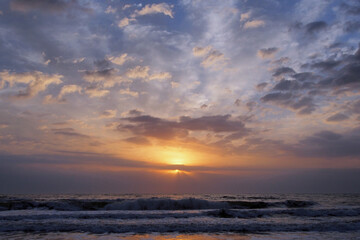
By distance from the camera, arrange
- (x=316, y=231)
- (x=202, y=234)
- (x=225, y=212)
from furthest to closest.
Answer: (x=225, y=212)
(x=316, y=231)
(x=202, y=234)

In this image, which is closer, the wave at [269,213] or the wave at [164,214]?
the wave at [164,214]

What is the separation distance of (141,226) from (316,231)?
1007 centimetres

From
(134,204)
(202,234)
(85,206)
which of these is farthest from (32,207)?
(202,234)

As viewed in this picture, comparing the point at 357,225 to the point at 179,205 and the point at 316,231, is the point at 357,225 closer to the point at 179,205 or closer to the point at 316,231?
the point at 316,231

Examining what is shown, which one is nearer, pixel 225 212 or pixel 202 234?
pixel 202 234

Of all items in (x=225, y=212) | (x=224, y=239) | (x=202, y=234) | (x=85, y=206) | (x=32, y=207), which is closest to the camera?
(x=224, y=239)

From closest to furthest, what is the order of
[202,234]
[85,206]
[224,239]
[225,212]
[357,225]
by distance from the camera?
[224,239], [202,234], [357,225], [225,212], [85,206]

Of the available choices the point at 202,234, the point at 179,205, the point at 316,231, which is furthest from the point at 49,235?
the point at 179,205

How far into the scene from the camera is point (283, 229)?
1486 cm

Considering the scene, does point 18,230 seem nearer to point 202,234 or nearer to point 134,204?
point 202,234

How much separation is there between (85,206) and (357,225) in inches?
1119

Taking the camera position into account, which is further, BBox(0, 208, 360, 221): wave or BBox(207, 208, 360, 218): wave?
BBox(207, 208, 360, 218): wave

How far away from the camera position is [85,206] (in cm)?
3191

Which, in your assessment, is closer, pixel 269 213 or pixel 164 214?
pixel 164 214
